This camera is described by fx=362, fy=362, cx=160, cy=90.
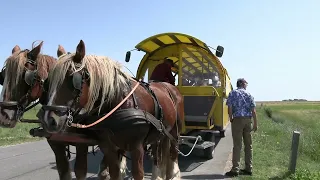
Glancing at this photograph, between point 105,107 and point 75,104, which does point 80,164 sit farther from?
point 75,104

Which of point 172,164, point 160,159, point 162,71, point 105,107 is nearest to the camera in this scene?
point 105,107

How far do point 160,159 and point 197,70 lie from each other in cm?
351

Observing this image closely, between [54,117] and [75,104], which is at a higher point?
[75,104]

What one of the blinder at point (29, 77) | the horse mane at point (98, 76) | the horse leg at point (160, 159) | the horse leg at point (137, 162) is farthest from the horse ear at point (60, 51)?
the horse leg at point (160, 159)

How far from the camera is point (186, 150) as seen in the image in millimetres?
10359

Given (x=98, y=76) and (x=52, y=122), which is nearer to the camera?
(x=52, y=122)

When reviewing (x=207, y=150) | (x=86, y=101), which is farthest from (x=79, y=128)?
(x=207, y=150)

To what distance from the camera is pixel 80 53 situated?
11.8 ft

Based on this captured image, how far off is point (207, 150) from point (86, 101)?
19.5ft

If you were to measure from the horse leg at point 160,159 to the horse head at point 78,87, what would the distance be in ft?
6.56

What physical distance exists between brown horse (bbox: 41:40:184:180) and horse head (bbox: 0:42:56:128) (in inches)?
19.6

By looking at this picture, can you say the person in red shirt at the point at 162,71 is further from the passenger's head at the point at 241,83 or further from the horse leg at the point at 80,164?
the horse leg at the point at 80,164

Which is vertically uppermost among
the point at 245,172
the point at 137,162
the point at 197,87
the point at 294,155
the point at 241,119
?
the point at 197,87

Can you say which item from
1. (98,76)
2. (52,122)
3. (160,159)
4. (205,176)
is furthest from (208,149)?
(52,122)
